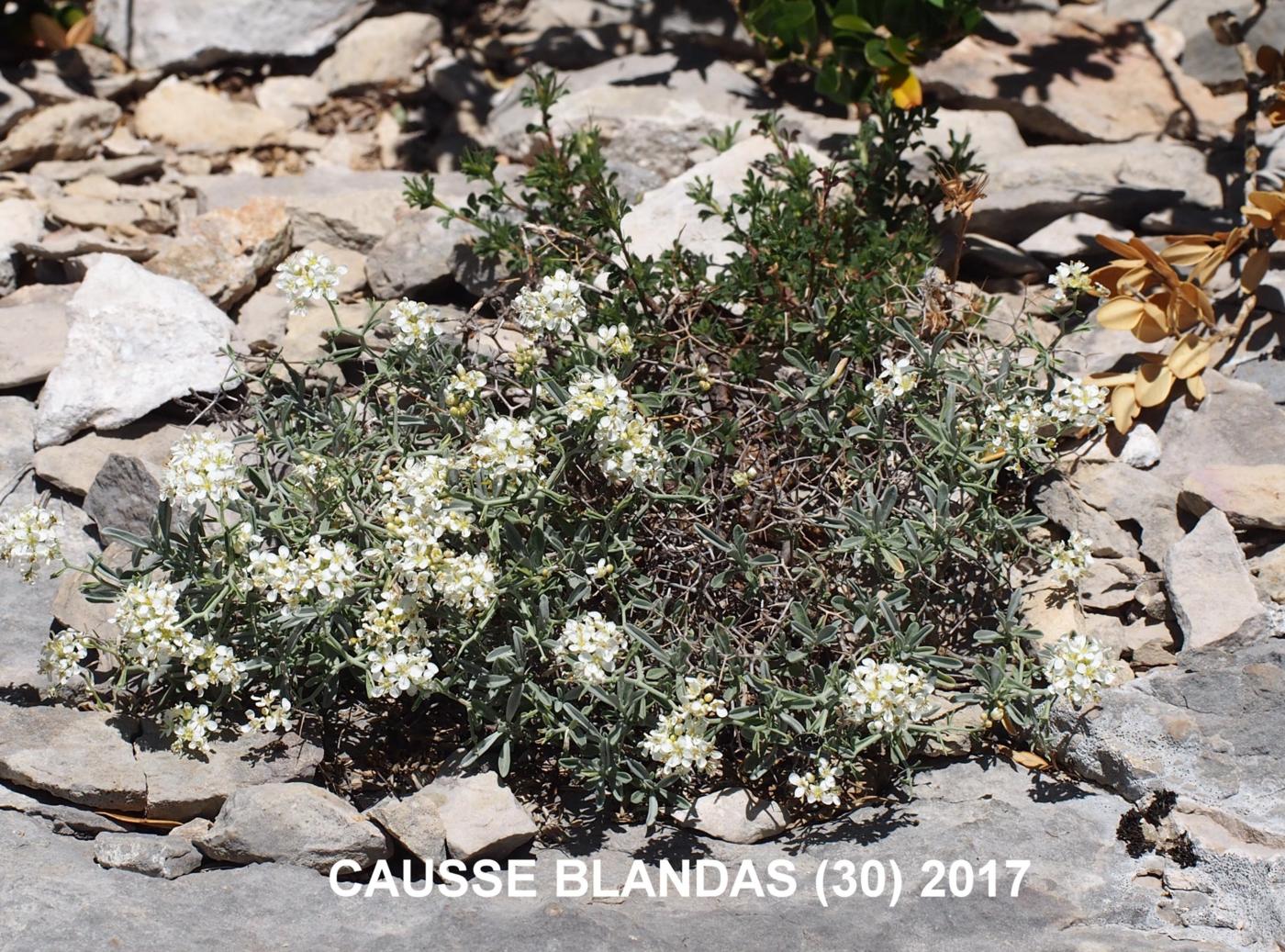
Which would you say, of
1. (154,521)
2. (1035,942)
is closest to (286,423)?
(154,521)

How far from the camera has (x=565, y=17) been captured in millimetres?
6496

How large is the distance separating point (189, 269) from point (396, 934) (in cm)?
271

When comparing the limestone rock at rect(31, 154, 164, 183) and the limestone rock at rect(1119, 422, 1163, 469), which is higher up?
the limestone rock at rect(31, 154, 164, 183)

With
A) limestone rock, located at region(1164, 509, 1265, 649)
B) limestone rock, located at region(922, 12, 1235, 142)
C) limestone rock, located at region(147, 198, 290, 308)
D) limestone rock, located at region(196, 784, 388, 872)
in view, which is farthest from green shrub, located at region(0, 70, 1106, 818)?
limestone rock, located at region(922, 12, 1235, 142)

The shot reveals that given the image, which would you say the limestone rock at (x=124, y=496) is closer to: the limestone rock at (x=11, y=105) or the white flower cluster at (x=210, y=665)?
the white flower cluster at (x=210, y=665)

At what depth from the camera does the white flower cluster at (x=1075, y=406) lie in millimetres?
3514

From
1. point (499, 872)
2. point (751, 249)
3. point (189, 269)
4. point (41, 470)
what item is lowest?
point (499, 872)

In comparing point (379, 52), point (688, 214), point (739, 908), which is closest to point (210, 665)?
point (739, 908)

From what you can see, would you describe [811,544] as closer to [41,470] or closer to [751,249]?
[751,249]

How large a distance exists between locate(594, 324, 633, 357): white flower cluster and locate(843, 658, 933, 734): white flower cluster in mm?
1067

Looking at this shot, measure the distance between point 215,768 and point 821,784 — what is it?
59.1 inches

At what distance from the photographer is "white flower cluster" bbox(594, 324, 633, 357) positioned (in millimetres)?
3545

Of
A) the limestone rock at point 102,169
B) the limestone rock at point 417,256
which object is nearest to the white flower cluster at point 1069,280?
the limestone rock at point 417,256

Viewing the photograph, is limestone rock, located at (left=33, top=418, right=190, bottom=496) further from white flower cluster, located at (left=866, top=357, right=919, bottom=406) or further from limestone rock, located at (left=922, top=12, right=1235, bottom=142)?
limestone rock, located at (left=922, top=12, right=1235, bottom=142)
